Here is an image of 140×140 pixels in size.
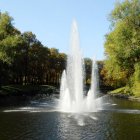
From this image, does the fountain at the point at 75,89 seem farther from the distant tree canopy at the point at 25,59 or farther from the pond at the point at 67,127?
the distant tree canopy at the point at 25,59

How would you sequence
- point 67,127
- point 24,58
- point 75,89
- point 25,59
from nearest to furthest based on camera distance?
1. point 67,127
2. point 75,89
3. point 24,58
4. point 25,59

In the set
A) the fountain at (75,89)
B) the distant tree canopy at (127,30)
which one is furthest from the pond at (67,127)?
the distant tree canopy at (127,30)

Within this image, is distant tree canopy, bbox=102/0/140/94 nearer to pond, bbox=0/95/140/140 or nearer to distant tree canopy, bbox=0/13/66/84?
pond, bbox=0/95/140/140

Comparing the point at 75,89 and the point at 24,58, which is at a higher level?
the point at 24,58

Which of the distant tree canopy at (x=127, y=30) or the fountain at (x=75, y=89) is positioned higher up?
the distant tree canopy at (x=127, y=30)

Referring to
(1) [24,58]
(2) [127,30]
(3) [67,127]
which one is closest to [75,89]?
(2) [127,30]

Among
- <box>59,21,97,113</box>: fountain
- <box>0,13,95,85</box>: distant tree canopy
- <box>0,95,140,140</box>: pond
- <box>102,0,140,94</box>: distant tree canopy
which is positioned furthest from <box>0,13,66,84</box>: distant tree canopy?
<box>0,95,140,140</box>: pond

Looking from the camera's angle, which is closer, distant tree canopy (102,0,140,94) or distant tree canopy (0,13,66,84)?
distant tree canopy (102,0,140,94)

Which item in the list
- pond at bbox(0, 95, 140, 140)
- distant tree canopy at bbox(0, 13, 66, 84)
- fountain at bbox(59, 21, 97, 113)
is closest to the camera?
pond at bbox(0, 95, 140, 140)

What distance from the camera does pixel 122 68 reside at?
2032 inches

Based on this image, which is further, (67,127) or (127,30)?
(127,30)

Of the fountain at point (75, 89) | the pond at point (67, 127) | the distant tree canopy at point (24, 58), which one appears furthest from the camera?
the distant tree canopy at point (24, 58)

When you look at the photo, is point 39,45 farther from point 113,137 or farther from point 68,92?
point 113,137

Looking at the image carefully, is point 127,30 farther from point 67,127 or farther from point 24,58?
point 24,58
